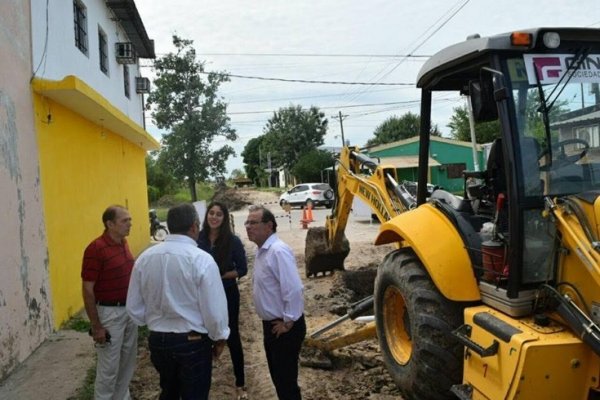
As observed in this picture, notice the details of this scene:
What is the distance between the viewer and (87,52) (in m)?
10.6

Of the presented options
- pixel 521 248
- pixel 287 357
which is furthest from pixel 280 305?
pixel 521 248

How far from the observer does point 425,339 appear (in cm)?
362

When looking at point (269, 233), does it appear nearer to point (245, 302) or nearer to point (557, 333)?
point (557, 333)

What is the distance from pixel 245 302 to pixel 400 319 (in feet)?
14.3

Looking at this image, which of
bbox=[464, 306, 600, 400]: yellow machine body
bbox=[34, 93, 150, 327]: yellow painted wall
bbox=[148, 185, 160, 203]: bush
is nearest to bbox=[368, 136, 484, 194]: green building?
bbox=[148, 185, 160, 203]: bush

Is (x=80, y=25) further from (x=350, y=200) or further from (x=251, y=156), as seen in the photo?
(x=251, y=156)

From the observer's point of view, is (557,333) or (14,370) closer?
(557,333)

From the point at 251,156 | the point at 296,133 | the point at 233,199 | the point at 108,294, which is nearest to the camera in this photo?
the point at 108,294

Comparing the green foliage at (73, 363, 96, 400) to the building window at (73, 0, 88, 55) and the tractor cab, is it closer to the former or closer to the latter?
the tractor cab

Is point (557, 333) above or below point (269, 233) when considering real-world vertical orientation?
below

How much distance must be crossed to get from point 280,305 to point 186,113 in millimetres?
30811

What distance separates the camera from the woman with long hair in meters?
4.80

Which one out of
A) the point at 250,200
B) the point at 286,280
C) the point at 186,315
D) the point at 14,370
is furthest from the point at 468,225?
the point at 250,200

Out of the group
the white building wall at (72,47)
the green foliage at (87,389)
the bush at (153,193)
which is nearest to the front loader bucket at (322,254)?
the white building wall at (72,47)
